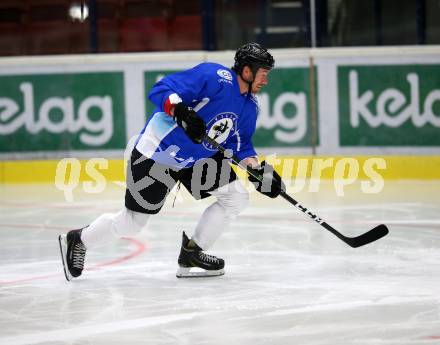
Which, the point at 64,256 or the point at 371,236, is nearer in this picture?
the point at 64,256

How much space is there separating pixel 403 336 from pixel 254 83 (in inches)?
58.6

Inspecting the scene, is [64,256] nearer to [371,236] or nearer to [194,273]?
[194,273]

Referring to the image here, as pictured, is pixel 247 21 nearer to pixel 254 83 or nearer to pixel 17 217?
pixel 17 217

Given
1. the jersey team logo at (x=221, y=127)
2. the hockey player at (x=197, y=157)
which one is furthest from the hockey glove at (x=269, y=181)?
the jersey team logo at (x=221, y=127)

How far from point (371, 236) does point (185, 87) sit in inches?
46.6

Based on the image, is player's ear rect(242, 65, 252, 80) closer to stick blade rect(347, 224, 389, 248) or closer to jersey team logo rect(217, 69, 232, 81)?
jersey team logo rect(217, 69, 232, 81)

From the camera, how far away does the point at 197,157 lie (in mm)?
4527

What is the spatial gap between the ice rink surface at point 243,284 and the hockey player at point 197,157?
7.4 inches

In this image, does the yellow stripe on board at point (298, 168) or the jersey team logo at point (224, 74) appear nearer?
the jersey team logo at point (224, 74)

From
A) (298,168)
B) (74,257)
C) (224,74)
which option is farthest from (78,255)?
(298,168)

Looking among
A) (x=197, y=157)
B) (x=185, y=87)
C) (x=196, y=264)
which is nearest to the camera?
(x=185, y=87)

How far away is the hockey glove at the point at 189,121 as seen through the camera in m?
4.14

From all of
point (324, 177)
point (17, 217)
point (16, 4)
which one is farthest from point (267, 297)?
point (16, 4)

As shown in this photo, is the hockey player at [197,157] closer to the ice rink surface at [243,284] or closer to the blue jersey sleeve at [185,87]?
the blue jersey sleeve at [185,87]
